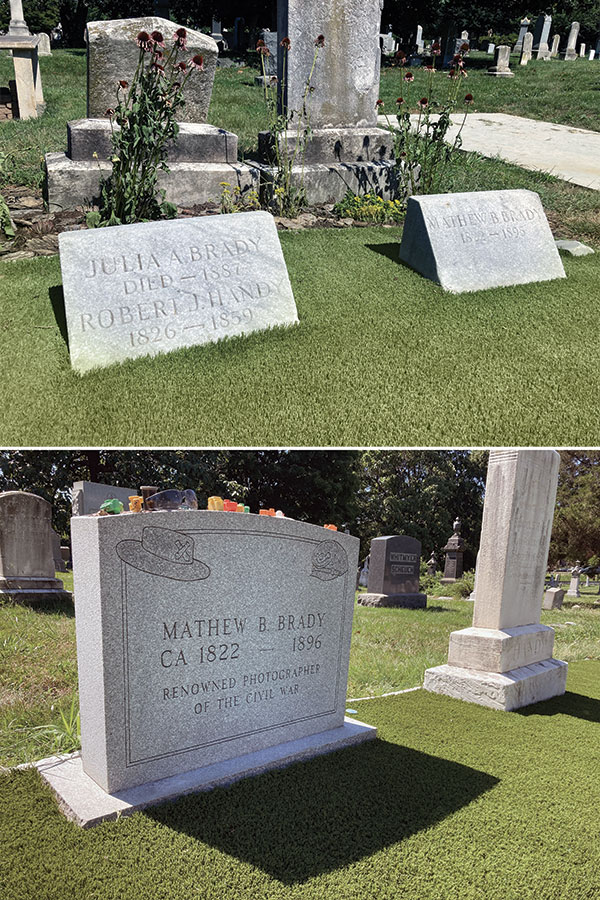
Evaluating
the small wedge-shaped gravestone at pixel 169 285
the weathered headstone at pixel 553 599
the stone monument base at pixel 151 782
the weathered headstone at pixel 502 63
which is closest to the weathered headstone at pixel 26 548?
the small wedge-shaped gravestone at pixel 169 285

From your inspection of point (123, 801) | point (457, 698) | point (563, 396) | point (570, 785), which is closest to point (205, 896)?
point (123, 801)

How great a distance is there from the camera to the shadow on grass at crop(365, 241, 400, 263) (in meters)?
6.59

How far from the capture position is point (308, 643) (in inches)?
156

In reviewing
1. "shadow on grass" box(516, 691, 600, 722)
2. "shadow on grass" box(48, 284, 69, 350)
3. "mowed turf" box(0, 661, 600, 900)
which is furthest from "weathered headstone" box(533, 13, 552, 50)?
"mowed turf" box(0, 661, 600, 900)

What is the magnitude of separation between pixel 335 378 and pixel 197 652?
198cm

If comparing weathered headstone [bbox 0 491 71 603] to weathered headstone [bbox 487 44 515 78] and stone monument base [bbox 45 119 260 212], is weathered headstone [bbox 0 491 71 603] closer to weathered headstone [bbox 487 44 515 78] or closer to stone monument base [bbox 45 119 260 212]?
stone monument base [bbox 45 119 260 212]

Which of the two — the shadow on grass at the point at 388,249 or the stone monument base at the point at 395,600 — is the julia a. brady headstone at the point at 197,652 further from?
the stone monument base at the point at 395,600

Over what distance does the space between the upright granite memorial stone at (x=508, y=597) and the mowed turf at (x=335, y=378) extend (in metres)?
0.71

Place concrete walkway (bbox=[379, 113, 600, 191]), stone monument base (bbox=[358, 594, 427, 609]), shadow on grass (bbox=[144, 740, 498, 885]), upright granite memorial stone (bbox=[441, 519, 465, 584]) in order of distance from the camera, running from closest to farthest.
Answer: shadow on grass (bbox=[144, 740, 498, 885]) → concrete walkway (bbox=[379, 113, 600, 191]) → stone monument base (bbox=[358, 594, 427, 609]) → upright granite memorial stone (bbox=[441, 519, 465, 584])

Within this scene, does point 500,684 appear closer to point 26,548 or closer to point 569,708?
point 569,708

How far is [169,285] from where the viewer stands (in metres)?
4.61

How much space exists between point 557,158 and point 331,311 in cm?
889

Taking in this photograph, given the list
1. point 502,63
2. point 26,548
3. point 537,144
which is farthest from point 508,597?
point 502,63

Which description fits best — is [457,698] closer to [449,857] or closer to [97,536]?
[449,857]
